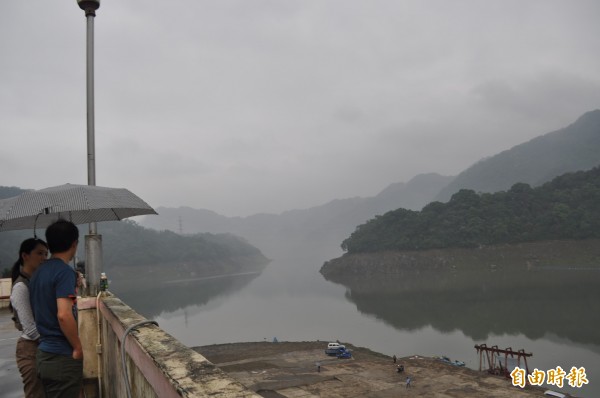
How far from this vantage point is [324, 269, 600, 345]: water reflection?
4169 cm

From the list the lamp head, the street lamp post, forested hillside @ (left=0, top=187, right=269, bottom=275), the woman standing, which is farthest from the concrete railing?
forested hillside @ (left=0, top=187, right=269, bottom=275)

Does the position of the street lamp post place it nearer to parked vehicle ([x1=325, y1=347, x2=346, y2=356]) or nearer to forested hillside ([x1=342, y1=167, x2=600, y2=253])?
parked vehicle ([x1=325, y1=347, x2=346, y2=356])

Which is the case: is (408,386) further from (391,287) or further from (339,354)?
(391,287)

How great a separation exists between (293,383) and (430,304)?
1372 inches

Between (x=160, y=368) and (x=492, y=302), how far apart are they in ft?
188

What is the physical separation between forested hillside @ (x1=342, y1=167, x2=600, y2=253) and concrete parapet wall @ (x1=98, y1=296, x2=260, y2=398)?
290ft

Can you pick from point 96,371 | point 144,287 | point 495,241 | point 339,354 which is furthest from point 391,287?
point 96,371

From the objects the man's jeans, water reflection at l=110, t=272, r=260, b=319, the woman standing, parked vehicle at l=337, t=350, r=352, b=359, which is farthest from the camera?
water reflection at l=110, t=272, r=260, b=319

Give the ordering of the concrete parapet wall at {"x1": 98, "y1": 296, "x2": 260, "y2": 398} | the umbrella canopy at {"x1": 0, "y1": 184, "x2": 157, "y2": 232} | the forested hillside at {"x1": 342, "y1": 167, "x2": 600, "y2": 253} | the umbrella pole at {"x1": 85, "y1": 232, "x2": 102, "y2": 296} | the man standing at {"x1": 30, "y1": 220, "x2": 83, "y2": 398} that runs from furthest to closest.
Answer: the forested hillside at {"x1": 342, "y1": 167, "x2": 600, "y2": 253}, the umbrella pole at {"x1": 85, "y1": 232, "x2": 102, "y2": 296}, the umbrella canopy at {"x1": 0, "y1": 184, "x2": 157, "y2": 232}, the man standing at {"x1": 30, "y1": 220, "x2": 83, "y2": 398}, the concrete parapet wall at {"x1": 98, "y1": 296, "x2": 260, "y2": 398}

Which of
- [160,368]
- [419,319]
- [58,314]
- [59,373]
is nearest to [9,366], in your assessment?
[59,373]

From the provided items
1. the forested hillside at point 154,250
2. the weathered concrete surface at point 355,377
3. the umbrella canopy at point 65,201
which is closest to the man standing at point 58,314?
the umbrella canopy at point 65,201

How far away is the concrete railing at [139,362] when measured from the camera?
7.19 feet

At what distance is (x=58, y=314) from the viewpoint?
3.05 metres

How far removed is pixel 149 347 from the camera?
2959mm
